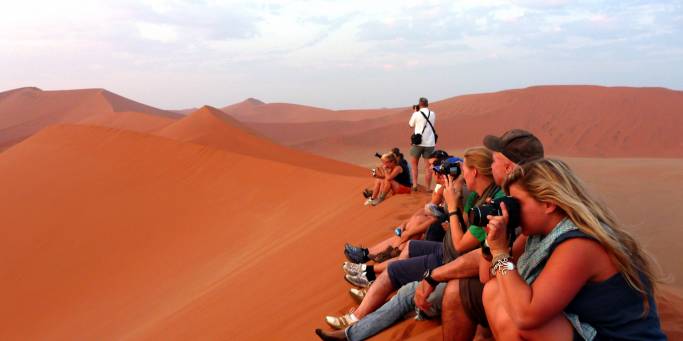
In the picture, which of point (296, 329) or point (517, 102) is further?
point (517, 102)

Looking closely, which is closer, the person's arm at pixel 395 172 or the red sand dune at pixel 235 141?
the person's arm at pixel 395 172

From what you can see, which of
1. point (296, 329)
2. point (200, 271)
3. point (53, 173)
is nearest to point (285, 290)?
point (296, 329)

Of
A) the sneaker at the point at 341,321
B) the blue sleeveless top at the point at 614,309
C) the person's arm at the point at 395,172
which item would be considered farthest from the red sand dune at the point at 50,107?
the blue sleeveless top at the point at 614,309

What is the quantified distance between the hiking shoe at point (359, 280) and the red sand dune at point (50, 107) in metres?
48.9

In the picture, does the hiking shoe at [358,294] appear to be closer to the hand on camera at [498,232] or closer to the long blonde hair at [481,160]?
the long blonde hair at [481,160]

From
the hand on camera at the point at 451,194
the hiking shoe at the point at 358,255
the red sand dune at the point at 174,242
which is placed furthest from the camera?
the red sand dune at the point at 174,242

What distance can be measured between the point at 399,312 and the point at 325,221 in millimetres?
5170

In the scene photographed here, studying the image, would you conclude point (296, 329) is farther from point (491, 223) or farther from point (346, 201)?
point (346, 201)

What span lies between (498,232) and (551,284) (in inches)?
A: 12.9

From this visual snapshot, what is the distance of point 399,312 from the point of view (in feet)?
12.3

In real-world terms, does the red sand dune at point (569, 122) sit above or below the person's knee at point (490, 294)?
below

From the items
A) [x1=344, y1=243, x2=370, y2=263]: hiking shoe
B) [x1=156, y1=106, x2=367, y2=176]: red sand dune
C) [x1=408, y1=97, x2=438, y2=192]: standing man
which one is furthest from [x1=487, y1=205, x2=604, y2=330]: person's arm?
[x1=156, y1=106, x2=367, y2=176]: red sand dune

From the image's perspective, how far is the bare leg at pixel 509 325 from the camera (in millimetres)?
2365

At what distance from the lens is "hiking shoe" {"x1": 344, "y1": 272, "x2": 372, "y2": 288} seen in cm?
474
